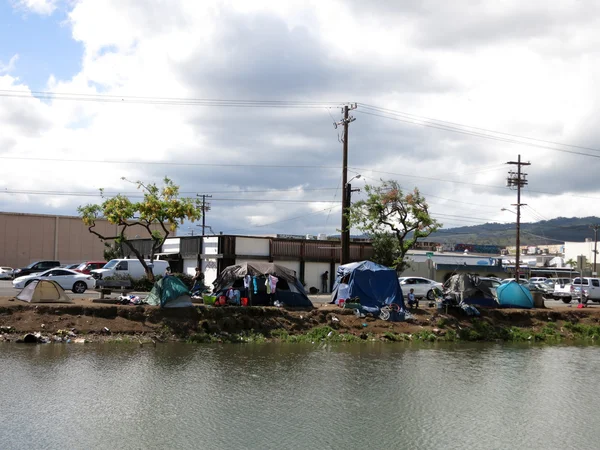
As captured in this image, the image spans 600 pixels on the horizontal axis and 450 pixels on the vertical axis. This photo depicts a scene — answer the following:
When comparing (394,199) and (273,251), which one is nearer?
(394,199)

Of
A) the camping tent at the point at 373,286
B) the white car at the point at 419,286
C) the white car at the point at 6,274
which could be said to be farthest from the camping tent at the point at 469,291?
the white car at the point at 6,274

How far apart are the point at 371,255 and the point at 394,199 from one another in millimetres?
12664

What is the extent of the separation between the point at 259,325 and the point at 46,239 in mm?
46747

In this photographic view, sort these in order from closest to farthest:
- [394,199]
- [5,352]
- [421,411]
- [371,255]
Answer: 1. [421,411]
2. [5,352]
3. [394,199]
4. [371,255]

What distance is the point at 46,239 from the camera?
67125 millimetres

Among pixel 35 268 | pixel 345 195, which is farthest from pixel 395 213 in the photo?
pixel 35 268

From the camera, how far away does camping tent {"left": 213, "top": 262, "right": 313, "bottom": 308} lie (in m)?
29.6

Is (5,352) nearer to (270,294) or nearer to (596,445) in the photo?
(270,294)

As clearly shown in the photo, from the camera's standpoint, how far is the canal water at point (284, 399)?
43.6 ft

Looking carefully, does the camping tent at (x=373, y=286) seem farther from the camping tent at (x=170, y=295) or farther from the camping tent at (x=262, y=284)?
the camping tent at (x=170, y=295)

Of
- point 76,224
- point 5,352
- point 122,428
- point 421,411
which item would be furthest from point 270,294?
point 76,224

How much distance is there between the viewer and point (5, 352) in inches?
843

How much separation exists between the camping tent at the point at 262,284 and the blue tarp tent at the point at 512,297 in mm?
11996

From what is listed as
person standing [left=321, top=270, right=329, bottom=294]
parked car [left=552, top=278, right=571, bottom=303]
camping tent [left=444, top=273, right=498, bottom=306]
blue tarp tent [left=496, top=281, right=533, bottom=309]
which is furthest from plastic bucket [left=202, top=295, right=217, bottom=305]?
parked car [left=552, top=278, right=571, bottom=303]
